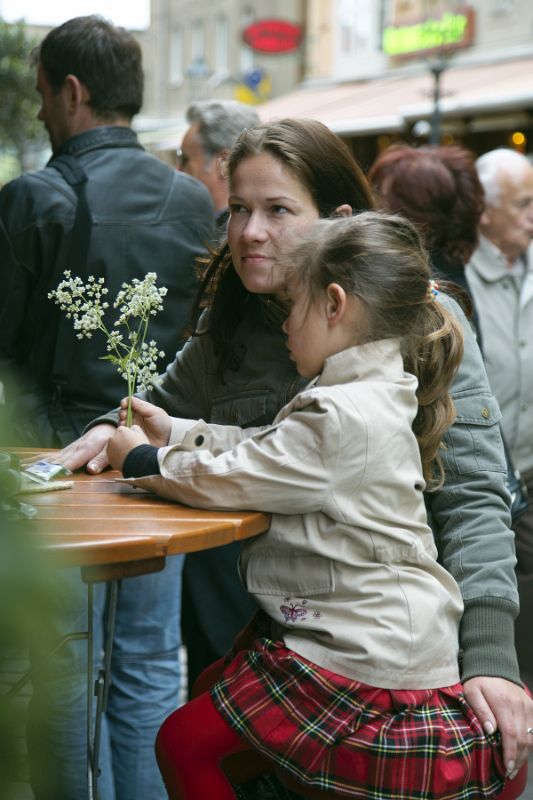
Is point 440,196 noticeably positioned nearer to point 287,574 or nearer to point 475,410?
point 475,410

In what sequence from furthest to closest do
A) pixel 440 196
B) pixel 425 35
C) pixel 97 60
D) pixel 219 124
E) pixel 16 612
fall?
pixel 425 35
pixel 219 124
pixel 440 196
pixel 97 60
pixel 16 612

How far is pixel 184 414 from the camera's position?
107 inches

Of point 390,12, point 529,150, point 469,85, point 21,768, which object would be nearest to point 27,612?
point 21,768

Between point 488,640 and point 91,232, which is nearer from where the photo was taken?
point 488,640

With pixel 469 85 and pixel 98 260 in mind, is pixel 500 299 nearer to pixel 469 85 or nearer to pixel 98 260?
pixel 98 260

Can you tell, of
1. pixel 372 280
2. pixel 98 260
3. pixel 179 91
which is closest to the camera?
pixel 372 280

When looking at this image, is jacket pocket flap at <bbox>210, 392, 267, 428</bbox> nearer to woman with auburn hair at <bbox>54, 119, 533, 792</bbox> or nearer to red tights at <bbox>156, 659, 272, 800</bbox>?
woman with auburn hair at <bbox>54, 119, 533, 792</bbox>

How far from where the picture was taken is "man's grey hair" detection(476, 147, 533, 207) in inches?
198

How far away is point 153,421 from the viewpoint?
92.4 inches

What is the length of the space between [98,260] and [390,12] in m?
19.7

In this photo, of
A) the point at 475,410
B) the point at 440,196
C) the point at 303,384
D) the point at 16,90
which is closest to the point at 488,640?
the point at 475,410

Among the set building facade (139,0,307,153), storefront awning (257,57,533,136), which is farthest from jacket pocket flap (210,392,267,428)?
building facade (139,0,307,153)

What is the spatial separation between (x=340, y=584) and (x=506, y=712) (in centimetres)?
37

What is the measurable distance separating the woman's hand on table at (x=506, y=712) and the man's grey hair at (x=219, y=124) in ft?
10.1
